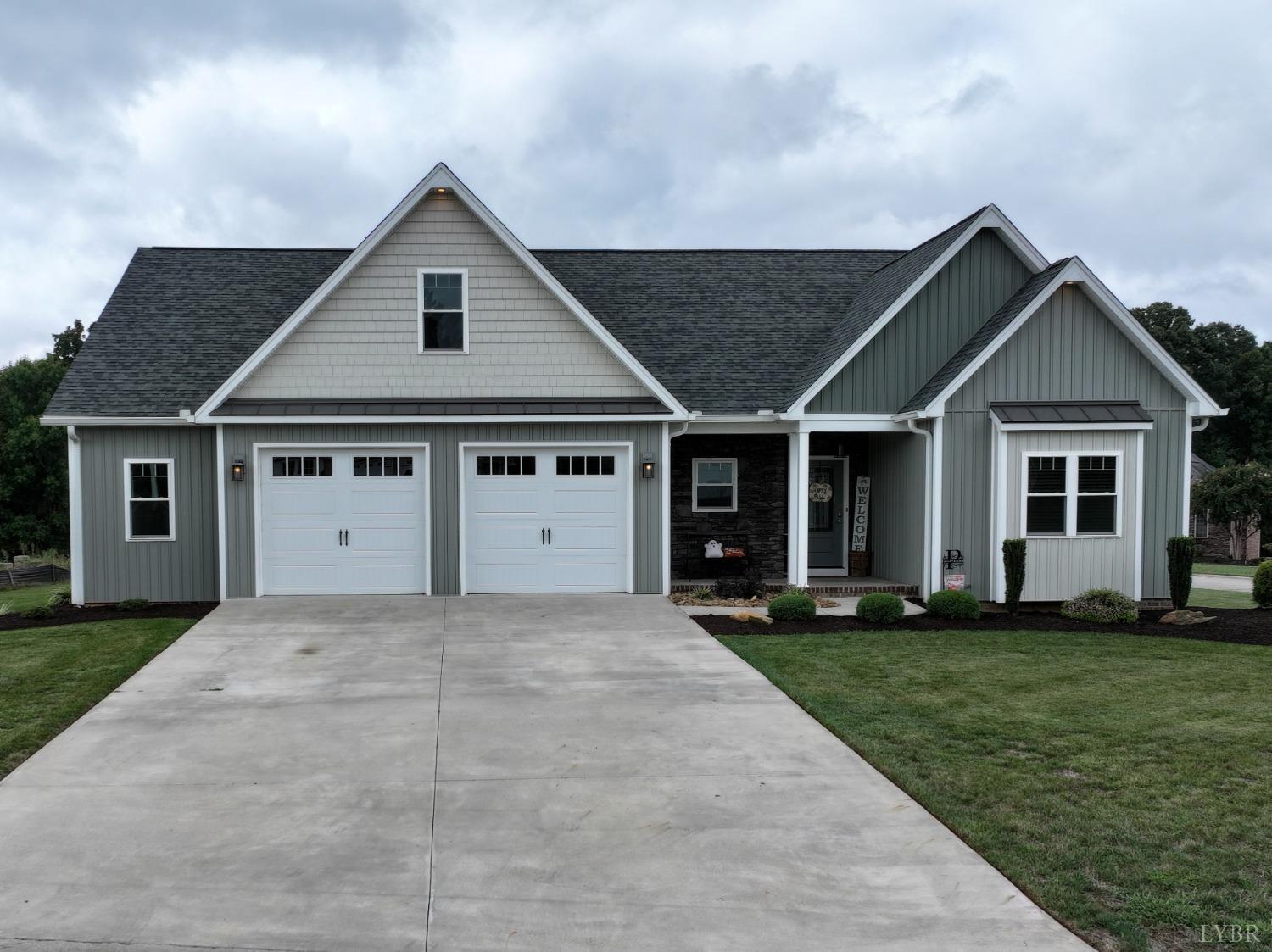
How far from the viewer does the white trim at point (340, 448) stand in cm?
1346

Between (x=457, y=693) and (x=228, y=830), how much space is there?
321cm

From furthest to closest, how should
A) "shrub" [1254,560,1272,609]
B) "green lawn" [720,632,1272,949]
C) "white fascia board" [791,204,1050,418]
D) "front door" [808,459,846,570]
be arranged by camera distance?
"front door" [808,459,846,570], "white fascia board" [791,204,1050,418], "shrub" [1254,560,1272,609], "green lawn" [720,632,1272,949]

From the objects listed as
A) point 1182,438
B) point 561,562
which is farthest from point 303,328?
point 1182,438

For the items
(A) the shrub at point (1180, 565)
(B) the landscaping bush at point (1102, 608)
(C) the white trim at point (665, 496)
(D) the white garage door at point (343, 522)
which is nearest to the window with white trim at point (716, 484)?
(C) the white trim at point (665, 496)

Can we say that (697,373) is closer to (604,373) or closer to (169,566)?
(604,373)

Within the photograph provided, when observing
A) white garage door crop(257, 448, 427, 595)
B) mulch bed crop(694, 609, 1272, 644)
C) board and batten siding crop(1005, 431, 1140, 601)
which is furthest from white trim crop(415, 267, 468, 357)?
board and batten siding crop(1005, 431, 1140, 601)

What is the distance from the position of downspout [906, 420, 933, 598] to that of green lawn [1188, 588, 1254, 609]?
181 inches

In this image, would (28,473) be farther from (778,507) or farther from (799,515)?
(799,515)

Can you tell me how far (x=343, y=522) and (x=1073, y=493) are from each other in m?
11.2

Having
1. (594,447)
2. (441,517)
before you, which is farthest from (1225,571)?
(441,517)

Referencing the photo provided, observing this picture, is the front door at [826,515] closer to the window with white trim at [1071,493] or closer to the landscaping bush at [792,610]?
the window with white trim at [1071,493]

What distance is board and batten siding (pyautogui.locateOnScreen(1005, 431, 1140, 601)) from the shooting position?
43.7 ft

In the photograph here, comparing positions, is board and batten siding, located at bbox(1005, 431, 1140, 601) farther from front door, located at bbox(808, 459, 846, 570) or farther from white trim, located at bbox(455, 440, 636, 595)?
white trim, located at bbox(455, 440, 636, 595)

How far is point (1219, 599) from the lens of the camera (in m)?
A: 15.9
